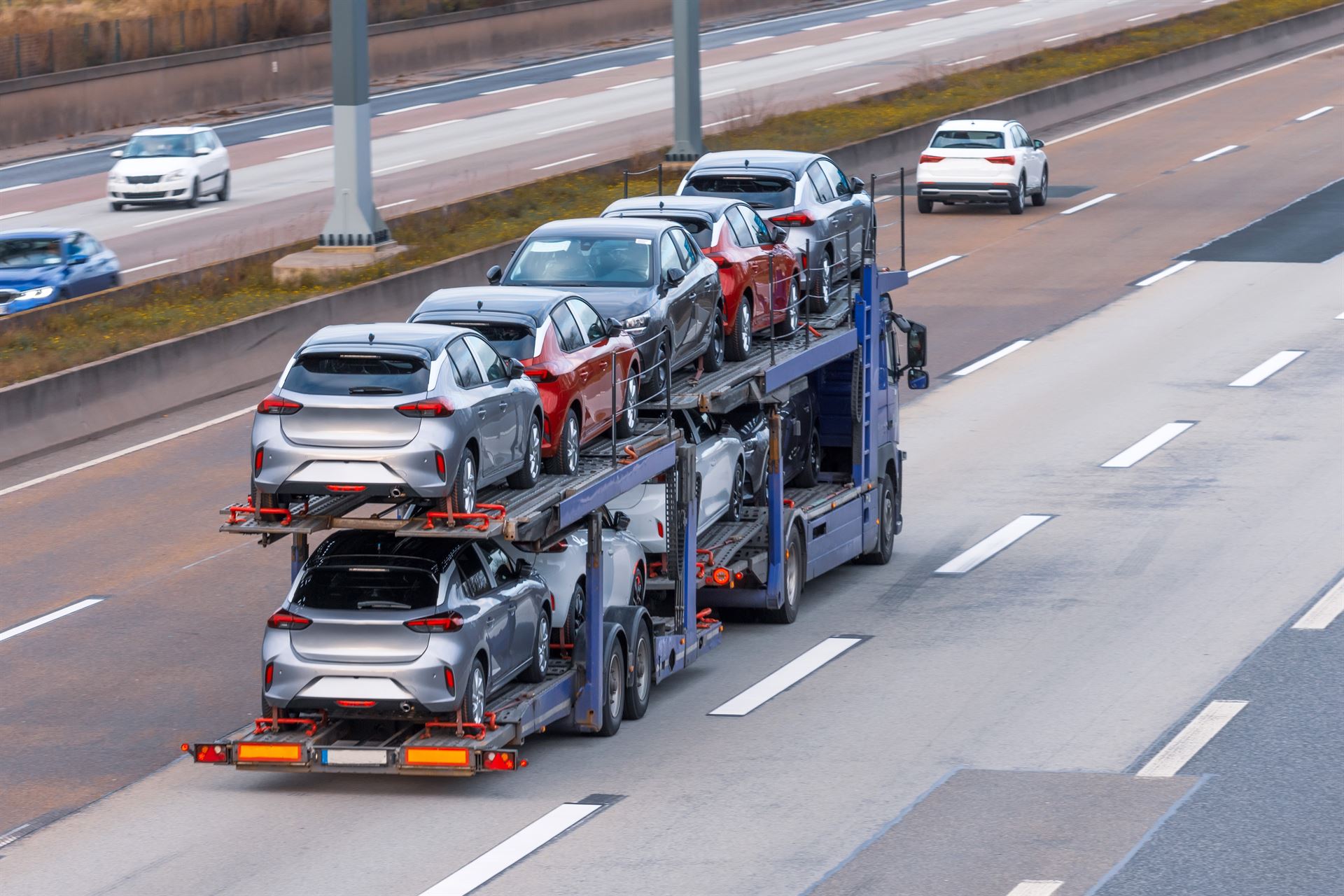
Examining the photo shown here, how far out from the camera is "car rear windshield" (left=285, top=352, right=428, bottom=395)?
13.8 metres

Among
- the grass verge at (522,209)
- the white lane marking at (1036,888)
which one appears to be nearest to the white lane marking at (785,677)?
the white lane marking at (1036,888)

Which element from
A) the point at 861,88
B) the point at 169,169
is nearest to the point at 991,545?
the point at 169,169

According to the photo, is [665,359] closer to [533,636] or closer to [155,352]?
[533,636]

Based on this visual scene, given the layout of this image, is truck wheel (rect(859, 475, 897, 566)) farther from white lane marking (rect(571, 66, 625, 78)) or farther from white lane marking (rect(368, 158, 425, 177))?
white lane marking (rect(571, 66, 625, 78))

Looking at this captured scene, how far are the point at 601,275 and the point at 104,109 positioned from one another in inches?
1677

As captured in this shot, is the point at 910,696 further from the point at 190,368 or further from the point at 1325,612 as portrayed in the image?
the point at 190,368

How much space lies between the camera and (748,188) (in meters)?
24.1

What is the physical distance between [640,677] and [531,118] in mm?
44277

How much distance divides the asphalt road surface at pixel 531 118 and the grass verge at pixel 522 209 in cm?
268

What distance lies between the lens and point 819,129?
49.1 meters

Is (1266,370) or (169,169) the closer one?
(1266,370)

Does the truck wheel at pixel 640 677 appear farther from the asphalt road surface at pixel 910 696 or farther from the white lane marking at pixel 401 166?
the white lane marking at pixel 401 166

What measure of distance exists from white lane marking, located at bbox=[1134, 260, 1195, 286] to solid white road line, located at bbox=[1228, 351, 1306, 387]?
5557 mm

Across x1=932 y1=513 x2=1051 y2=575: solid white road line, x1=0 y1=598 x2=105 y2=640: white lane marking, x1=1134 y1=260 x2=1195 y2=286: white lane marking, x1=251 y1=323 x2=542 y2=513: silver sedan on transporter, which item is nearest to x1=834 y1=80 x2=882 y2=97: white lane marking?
x1=1134 y1=260 x2=1195 y2=286: white lane marking
